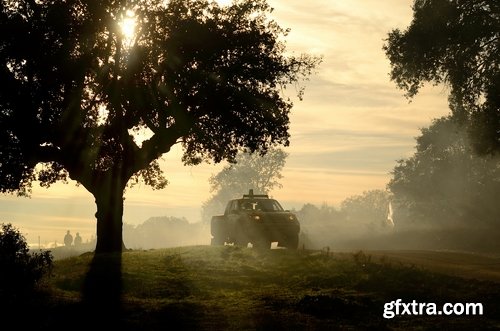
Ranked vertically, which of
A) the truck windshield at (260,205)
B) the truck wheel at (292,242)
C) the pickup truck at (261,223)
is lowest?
the truck wheel at (292,242)

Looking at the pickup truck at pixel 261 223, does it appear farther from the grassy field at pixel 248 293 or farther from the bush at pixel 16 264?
the bush at pixel 16 264

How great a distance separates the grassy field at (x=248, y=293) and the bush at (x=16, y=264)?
0.48 meters

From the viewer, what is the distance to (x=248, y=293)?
15586 mm

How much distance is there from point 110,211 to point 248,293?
12.3 meters

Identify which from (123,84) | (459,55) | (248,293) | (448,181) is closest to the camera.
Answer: (248,293)

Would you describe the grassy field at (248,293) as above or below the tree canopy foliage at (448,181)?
below

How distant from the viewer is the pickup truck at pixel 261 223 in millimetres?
24938

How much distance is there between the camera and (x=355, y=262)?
1928cm

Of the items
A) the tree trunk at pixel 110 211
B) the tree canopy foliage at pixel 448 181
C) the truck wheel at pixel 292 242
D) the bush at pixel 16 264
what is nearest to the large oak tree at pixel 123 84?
the tree trunk at pixel 110 211

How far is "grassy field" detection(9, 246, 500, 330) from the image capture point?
12148mm

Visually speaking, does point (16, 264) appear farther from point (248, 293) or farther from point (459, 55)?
point (459, 55)

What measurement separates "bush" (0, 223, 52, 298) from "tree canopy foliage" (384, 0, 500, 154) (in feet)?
70.1

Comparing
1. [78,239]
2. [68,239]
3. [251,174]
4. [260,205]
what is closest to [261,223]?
[260,205]

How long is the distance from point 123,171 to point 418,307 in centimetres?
1610
